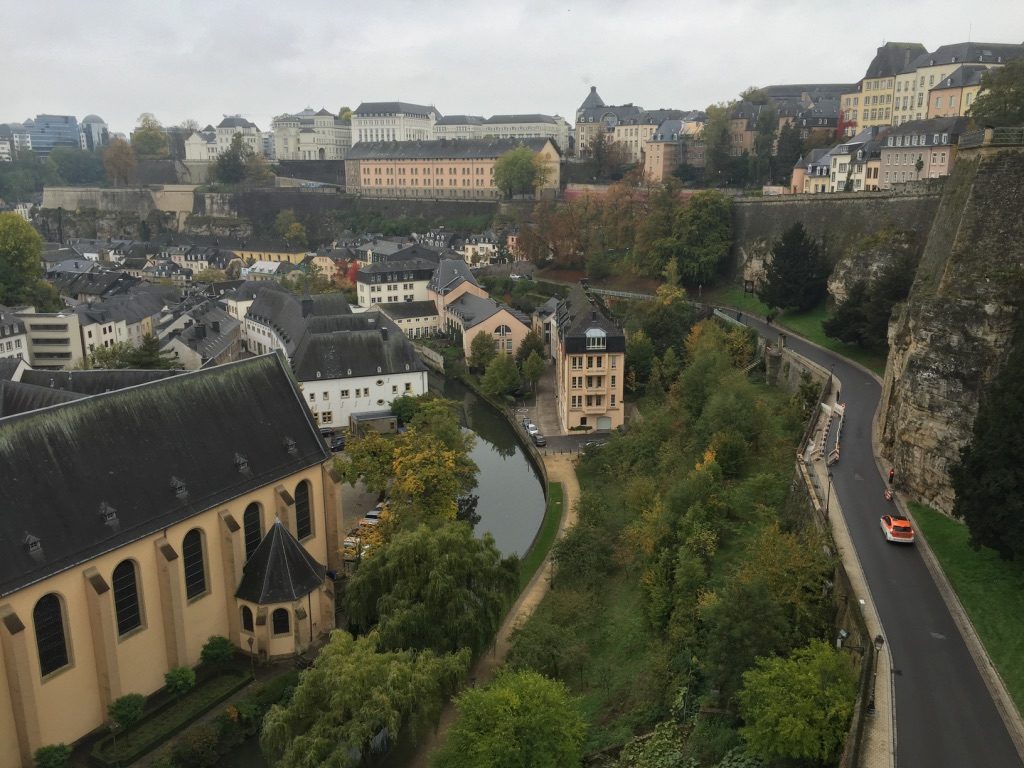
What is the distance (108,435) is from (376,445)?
514 inches

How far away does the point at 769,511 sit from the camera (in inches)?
1066

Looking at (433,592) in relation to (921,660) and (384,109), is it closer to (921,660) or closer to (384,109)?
(921,660)

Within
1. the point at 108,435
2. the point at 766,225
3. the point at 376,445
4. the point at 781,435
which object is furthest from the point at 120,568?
the point at 766,225

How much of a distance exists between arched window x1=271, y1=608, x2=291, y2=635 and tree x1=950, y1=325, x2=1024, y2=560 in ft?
63.0

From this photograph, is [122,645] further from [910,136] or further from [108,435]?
[910,136]

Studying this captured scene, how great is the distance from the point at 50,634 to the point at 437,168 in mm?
105569

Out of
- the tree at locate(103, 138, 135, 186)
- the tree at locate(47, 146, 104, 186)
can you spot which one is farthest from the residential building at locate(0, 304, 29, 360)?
the tree at locate(47, 146, 104, 186)

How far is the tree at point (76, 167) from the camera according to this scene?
6531 inches

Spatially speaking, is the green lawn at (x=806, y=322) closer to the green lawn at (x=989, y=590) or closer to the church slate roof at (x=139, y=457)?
the green lawn at (x=989, y=590)

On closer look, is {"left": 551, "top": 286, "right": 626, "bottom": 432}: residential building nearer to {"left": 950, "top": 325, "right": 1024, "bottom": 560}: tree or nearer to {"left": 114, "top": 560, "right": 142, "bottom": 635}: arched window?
{"left": 950, "top": 325, "right": 1024, "bottom": 560}: tree

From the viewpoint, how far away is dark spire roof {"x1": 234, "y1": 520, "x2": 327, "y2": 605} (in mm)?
24938

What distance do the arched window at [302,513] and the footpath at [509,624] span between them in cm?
759

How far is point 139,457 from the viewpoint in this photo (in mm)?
23766

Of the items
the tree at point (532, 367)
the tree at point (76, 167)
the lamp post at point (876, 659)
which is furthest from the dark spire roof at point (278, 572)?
the tree at point (76, 167)
